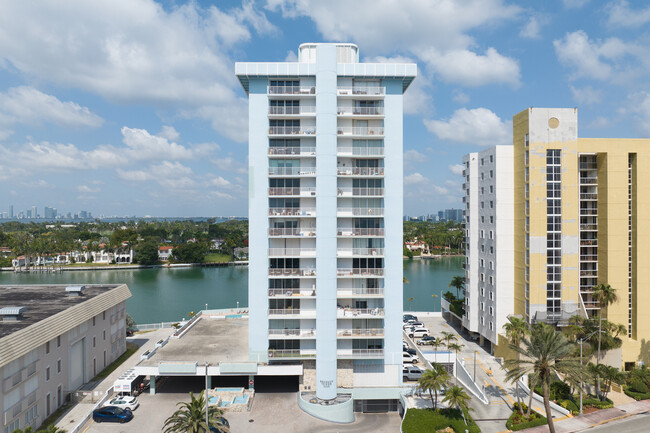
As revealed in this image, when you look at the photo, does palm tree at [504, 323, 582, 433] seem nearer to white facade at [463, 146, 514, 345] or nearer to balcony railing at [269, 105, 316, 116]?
white facade at [463, 146, 514, 345]

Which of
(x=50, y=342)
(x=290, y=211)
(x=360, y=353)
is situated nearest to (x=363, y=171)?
(x=290, y=211)

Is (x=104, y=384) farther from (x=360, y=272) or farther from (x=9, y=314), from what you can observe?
(x=360, y=272)

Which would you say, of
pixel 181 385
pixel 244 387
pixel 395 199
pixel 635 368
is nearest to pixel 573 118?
pixel 395 199

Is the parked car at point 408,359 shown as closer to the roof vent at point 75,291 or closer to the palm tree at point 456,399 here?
the palm tree at point 456,399

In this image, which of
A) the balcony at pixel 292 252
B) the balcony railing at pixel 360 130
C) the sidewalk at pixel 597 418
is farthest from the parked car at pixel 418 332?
the balcony railing at pixel 360 130

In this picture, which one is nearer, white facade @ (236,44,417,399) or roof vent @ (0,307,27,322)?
roof vent @ (0,307,27,322)

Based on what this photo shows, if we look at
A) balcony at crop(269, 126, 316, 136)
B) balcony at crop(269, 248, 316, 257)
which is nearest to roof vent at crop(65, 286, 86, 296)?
balcony at crop(269, 248, 316, 257)
